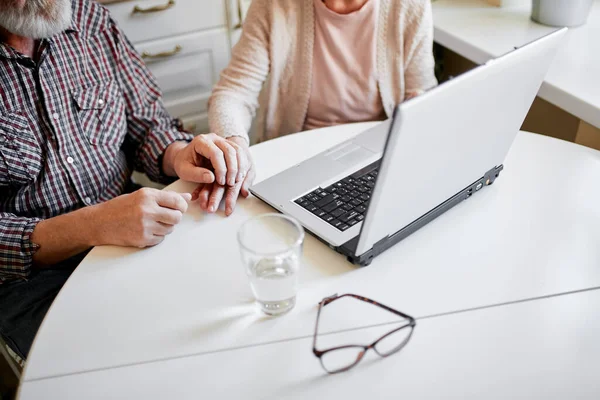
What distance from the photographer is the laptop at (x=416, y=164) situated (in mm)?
724

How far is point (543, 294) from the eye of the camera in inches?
33.0

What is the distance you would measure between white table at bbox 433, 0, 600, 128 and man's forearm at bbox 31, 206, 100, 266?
1063mm

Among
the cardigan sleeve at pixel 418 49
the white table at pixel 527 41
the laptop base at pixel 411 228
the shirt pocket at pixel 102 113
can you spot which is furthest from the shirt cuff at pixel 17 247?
the white table at pixel 527 41

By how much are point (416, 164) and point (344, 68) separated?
0.74 m

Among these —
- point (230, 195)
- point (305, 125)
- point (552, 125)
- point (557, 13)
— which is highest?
point (557, 13)

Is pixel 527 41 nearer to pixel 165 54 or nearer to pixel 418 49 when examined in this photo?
pixel 418 49

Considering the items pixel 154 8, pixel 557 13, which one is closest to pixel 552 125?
pixel 557 13

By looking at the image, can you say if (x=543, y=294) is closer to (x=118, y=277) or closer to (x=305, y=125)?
(x=118, y=277)

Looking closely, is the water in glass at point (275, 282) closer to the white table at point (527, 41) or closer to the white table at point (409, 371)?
the white table at point (409, 371)

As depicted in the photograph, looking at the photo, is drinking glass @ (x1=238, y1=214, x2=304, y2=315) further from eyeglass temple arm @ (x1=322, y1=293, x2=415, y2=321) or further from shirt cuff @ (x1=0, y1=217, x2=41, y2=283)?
shirt cuff @ (x1=0, y1=217, x2=41, y2=283)

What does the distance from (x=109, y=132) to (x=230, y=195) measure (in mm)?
477

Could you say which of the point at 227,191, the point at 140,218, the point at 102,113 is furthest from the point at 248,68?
the point at 140,218

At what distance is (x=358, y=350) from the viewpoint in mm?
758

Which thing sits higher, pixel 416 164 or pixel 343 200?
Answer: pixel 416 164
